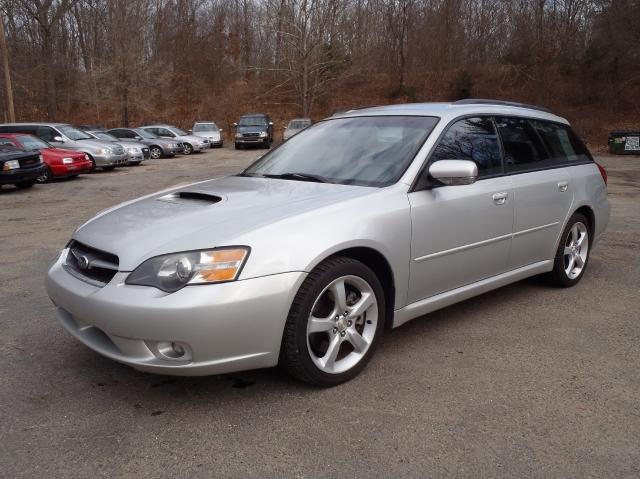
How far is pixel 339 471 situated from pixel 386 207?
1.52 m

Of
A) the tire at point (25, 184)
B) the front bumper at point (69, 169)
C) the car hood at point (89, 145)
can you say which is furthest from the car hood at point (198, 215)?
the car hood at point (89, 145)

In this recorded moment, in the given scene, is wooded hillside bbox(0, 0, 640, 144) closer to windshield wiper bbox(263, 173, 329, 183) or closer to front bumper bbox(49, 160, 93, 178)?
front bumper bbox(49, 160, 93, 178)

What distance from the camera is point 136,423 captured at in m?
2.74

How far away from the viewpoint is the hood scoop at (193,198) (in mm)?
3383

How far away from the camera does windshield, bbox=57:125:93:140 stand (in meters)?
17.5

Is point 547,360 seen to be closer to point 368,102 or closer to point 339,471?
point 339,471

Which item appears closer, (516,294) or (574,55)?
(516,294)

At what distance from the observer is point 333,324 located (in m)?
3.06

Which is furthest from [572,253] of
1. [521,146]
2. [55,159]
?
[55,159]

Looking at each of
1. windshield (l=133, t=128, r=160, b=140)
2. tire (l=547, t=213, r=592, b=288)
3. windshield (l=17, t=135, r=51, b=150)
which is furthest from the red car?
tire (l=547, t=213, r=592, b=288)

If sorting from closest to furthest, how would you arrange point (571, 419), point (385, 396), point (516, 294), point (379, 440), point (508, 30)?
point (379, 440) → point (571, 419) → point (385, 396) → point (516, 294) → point (508, 30)

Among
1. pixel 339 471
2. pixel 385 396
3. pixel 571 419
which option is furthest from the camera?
pixel 385 396

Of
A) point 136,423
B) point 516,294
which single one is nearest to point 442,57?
point 516,294

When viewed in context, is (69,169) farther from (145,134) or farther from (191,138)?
(191,138)
